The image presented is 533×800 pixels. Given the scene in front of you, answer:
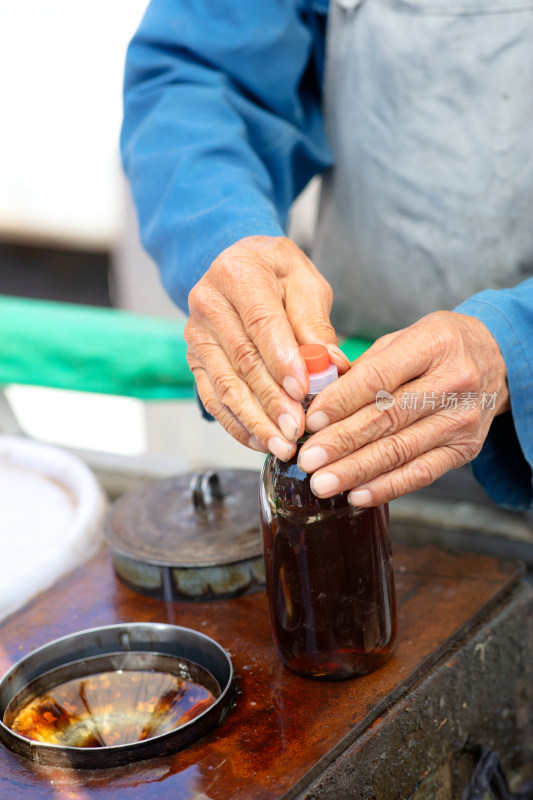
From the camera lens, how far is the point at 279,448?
0.85 metres

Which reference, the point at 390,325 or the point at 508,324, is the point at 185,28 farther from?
the point at 508,324

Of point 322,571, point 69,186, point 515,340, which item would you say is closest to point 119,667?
point 322,571

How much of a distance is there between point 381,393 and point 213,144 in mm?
660

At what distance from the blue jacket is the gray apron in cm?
10

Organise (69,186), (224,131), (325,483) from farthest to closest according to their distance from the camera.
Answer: (69,186), (224,131), (325,483)

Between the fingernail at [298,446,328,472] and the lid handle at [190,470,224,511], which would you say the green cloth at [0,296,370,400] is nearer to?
the lid handle at [190,470,224,511]

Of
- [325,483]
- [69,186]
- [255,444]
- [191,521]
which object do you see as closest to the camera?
[325,483]

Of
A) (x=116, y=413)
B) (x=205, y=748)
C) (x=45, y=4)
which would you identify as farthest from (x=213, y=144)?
(x=45, y=4)

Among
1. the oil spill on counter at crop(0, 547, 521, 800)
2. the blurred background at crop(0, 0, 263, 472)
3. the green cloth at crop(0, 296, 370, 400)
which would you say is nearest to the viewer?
the oil spill on counter at crop(0, 547, 521, 800)

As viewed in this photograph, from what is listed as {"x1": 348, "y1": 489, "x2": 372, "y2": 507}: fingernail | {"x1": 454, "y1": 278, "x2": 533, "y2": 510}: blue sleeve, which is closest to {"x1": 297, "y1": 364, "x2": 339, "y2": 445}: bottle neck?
{"x1": 348, "y1": 489, "x2": 372, "y2": 507}: fingernail

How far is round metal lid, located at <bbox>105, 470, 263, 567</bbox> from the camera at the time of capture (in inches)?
44.3

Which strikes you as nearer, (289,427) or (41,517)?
(289,427)

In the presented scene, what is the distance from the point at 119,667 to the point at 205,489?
0.32 metres

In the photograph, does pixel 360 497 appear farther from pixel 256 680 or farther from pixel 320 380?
pixel 256 680
